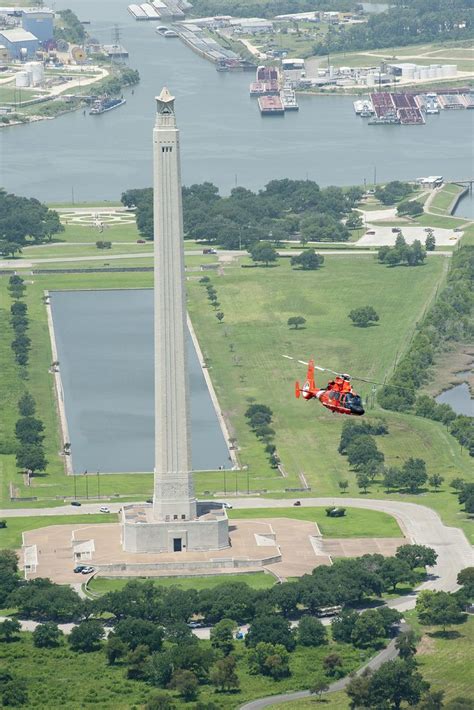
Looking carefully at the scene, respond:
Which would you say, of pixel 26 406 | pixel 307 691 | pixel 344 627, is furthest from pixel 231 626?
pixel 26 406

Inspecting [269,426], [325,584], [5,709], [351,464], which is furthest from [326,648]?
[269,426]

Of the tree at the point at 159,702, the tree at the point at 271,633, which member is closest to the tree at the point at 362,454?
the tree at the point at 271,633

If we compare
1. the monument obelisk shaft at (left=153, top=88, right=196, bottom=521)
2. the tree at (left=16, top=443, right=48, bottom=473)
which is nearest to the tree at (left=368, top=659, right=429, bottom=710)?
the monument obelisk shaft at (left=153, top=88, right=196, bottom=521)

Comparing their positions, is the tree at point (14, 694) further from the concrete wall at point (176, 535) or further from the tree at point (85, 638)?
the concrete wall at point (176, 535)

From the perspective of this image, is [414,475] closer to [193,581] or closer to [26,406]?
[193,581]

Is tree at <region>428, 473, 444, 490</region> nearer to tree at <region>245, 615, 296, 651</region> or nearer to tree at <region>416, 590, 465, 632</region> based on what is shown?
tree at <region>416, 590, 465, 632</region>

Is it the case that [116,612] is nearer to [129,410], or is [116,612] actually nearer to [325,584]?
[325,584]
